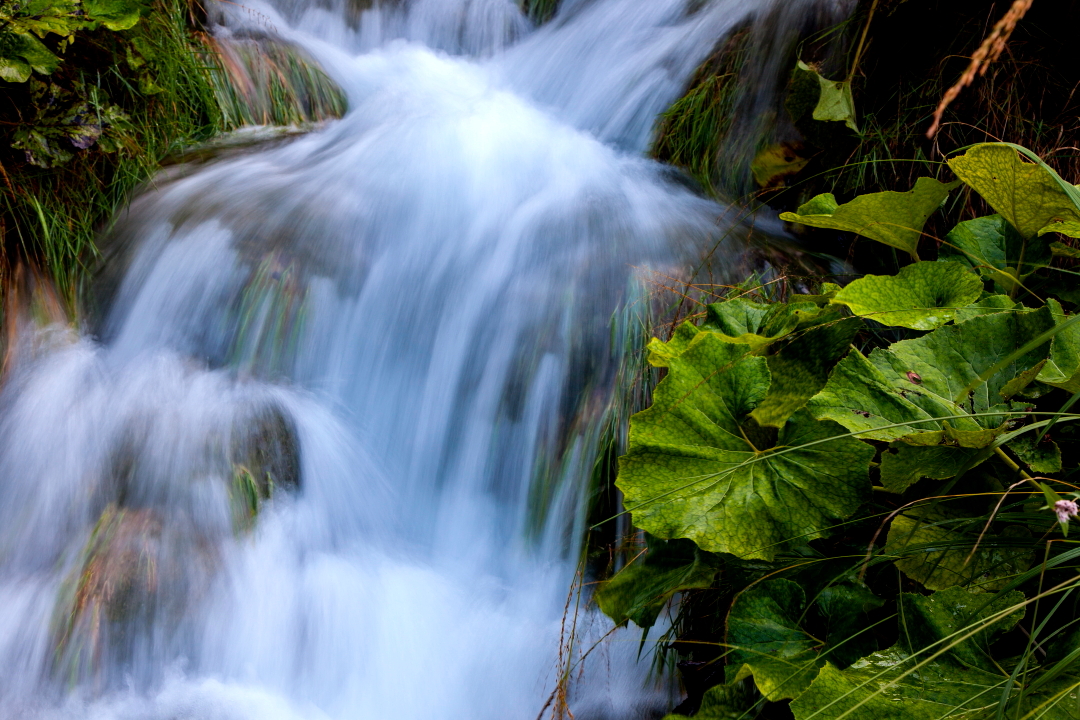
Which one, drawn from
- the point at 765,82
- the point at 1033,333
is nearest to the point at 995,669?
the point at 1033,333

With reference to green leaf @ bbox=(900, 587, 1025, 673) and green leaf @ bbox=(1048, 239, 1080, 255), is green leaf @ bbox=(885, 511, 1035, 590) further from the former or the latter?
green leaf @ bbox=(1048, 239, 1080, 255)

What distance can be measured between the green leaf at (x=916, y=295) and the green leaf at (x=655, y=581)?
1.72 feet

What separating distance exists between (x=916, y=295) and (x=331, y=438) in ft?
5.74

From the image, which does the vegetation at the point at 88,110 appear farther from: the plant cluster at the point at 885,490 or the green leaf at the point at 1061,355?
the green leaf at the point at 1061,355

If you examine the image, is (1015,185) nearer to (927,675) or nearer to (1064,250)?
(1064,250)

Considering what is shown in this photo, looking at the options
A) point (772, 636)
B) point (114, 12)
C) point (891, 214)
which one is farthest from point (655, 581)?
point (114, 12)

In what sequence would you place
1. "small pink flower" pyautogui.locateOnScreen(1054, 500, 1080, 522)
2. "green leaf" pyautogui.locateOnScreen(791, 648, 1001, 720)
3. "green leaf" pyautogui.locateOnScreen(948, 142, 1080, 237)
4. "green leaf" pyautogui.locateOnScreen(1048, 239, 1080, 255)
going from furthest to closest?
"green leaf" pyautogui.locateOnScreen(1048, 239, 1080, 255), "green leaf" pyautogui.locateOnScreen(948, 142, 1080, 237), "green leaf" pyautogui.locateOnScreen(791, 648, 1001, 720), "small pink flower" pyautogui.locateOnScreen(1054, 500, 1080, 522)

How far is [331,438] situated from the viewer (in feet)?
7.95

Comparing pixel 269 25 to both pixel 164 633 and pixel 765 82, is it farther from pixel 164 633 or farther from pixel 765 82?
pixel 164 633

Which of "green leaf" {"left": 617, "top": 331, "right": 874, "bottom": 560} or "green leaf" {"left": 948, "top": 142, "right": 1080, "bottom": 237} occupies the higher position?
"green leaf" {"left": 948, "top": 142, "right": 1080, "bottom": 237}

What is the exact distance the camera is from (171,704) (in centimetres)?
186

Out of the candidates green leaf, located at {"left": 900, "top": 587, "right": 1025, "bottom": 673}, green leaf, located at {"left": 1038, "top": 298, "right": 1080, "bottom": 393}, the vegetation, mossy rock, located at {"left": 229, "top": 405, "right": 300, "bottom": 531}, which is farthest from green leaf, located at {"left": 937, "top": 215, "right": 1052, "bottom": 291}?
the vegetation

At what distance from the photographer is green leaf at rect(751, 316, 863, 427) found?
1.31 meters

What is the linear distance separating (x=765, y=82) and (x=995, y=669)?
2.41 meters
